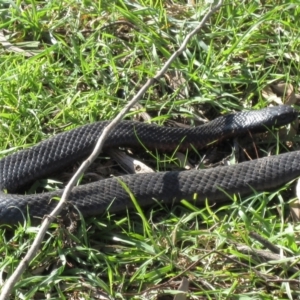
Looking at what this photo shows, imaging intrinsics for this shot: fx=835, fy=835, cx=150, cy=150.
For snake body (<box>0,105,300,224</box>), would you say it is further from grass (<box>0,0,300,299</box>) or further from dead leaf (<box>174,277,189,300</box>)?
dead leaf (<box>174,277,189,300</box>)

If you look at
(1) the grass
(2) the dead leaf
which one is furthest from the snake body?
(2) the dead leaf

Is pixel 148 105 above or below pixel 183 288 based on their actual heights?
above

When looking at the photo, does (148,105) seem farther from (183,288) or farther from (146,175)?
(183,288)

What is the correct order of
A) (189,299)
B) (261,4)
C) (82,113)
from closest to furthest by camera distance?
(189,299) → (82,113) → (261,4)

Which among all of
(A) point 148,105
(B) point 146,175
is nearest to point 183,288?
(B) point 146,175

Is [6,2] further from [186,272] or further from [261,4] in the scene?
[186,272]

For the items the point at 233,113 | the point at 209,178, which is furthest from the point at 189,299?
the point at 233,113
